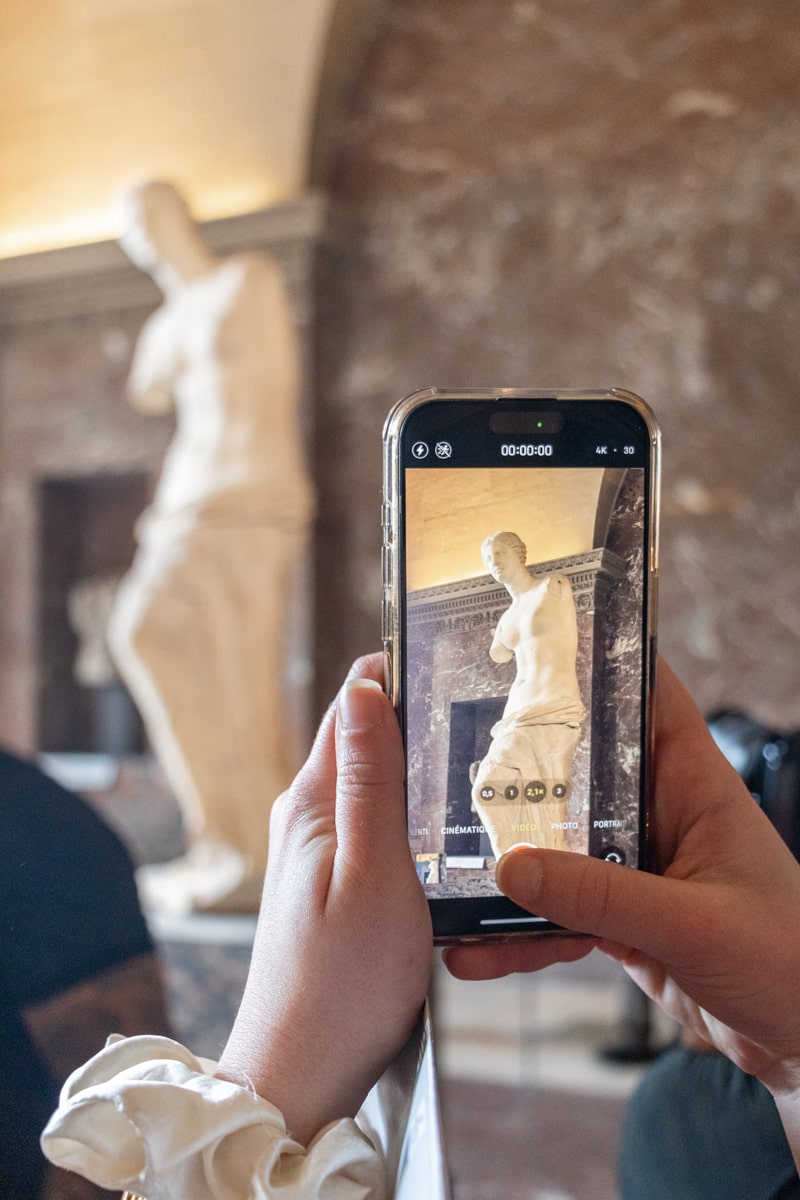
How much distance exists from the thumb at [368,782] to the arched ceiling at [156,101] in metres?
0.70

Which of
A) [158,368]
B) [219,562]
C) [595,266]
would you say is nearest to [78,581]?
[158,368]

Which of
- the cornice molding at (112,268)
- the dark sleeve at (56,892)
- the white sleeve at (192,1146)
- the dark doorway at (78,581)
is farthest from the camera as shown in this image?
the dark doorway at (78,581)

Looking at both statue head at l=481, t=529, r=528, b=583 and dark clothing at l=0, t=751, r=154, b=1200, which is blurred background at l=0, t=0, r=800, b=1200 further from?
statue head at l=481, t=529, r=528, b=583

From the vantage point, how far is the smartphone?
284 mm

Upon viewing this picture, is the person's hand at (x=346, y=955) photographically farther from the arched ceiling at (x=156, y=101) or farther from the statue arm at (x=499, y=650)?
the arched ceiling at (x=156, y=101)

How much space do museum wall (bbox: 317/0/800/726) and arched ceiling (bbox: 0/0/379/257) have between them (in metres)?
0.22

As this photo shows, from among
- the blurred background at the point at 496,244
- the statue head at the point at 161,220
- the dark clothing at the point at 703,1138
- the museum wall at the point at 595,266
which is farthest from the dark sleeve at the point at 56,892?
the museum wall at the point at 595,266

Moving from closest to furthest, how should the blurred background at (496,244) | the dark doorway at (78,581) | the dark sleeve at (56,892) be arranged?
1. the dark sleeve at (56,892)
2. the blurred background at (496,244)
3. the dark doorway at (78,581)

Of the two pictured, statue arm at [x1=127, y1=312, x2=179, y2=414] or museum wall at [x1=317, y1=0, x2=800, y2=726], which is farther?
museum wall at [x1=317, y1=0, x2=800, y2=726]

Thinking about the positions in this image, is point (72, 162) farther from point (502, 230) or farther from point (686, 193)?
point (686, 193)

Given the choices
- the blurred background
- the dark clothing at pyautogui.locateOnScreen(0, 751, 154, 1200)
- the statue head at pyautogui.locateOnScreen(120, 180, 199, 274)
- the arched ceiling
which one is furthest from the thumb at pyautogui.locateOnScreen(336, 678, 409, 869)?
the statue head at pyautogui.locateOnScreen(120, 180, 199, 274)

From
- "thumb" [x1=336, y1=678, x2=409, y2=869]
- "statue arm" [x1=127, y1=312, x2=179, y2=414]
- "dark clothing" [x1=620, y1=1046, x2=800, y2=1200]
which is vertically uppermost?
"statue arm" [x1=127, y1=312, x2=179, y2=414]

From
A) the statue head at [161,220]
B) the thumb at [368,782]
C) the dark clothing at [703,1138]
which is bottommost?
the dark clothing at [703,1138]

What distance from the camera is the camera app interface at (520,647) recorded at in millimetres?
283
